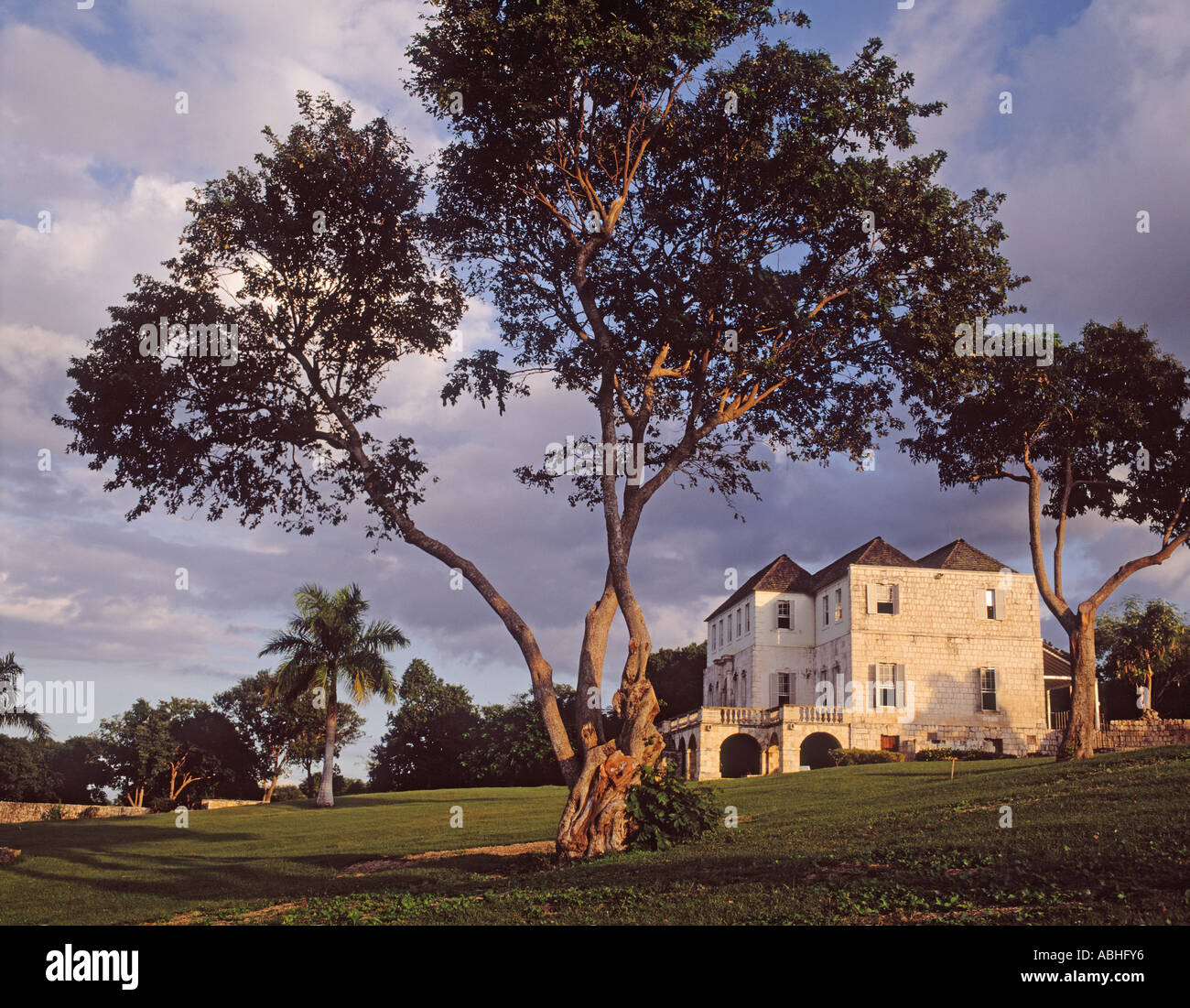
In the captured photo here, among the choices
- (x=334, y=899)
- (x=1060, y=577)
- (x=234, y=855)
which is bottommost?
(x=234, y=855)

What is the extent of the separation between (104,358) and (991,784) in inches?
865

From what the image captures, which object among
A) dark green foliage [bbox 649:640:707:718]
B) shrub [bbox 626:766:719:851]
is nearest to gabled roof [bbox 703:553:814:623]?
dark green foliage [bbox 649:640:707:718]

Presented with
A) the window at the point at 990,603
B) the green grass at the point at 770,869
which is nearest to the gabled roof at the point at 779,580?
the window at the point at 990,603

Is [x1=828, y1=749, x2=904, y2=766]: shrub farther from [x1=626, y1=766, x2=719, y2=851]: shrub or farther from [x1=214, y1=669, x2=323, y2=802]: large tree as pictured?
[x1=214, y1=669, x2=323, y2=802]: large tree

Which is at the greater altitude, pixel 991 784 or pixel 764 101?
pixel 764 101

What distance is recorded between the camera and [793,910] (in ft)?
35.6

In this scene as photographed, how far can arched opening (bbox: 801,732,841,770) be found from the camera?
5231cm

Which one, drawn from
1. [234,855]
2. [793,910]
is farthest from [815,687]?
[793,910]

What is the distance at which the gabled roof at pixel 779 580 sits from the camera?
199 feet

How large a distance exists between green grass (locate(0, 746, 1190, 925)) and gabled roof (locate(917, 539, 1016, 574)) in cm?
2717

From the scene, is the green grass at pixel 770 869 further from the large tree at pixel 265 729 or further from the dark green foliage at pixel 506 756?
the large tree at pixel 265 729
